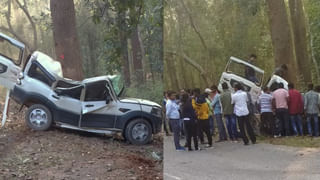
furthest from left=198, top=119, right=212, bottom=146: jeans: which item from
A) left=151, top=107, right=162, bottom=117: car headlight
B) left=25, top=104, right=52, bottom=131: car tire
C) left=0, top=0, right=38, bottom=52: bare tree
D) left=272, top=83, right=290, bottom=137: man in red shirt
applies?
left=0, top=0, right=38, bottom=52: bare tree

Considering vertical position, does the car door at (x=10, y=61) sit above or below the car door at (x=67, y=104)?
above

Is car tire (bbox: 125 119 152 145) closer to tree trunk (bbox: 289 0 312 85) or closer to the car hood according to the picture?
the car hood

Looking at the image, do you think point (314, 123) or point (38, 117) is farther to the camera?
point (314, 123)

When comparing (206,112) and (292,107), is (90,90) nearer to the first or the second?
(206,112)

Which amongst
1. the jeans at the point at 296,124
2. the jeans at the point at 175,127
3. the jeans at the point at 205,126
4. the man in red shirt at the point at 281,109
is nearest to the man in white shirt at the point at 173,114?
the jeans at the point at 175,127

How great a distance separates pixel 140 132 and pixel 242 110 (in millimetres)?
535

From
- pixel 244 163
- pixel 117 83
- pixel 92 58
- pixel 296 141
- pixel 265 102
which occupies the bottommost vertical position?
pixel 244 163

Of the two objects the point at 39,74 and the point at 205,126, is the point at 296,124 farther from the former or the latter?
the point at 39,74

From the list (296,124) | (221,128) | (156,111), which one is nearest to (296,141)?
(296,124)

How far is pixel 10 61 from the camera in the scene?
1.67 metres

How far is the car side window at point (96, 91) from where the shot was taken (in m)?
1.77

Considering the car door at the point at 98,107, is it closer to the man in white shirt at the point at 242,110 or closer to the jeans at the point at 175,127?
the jeans at the point at 175,127

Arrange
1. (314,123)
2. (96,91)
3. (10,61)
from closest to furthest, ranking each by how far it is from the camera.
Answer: (10,61) < (96,91) < (314,123)

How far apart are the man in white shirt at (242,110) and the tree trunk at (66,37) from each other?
775mm
